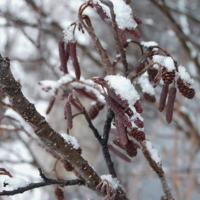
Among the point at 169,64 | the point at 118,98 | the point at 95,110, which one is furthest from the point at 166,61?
the point at 95,110

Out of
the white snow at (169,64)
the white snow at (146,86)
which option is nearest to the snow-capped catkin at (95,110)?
the white snow at (146,86)

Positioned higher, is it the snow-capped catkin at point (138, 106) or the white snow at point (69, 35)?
the white snow at point (69, 35)

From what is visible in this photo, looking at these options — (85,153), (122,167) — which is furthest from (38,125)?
(85,153)

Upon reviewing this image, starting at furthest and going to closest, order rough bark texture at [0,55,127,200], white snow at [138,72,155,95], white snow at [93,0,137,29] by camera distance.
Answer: white snow at [138,72,155,95]
white snow at [93,0,137,29]
rough bark texture at [0,55,127,200]

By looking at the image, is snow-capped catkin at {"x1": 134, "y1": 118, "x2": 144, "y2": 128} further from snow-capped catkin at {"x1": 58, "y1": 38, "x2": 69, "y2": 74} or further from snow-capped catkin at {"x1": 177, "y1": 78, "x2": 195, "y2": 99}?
snow-capped catkin at {"x1": 58, "y1": 38, "x2": 69, "y2": 74}

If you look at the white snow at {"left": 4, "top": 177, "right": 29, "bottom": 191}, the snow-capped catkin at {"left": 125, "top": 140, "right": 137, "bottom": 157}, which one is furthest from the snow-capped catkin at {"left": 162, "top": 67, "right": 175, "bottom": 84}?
the white snow at {"left": 4, "top": 177, "right": 29, "bottom": 191}

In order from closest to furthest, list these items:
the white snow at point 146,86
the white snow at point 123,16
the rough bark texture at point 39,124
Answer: the rough bark texture at point 39,124 → the white snow at point 123,16 → the white snow at point 146,86

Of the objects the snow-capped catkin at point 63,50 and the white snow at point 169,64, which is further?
the snow-capped catkin at point 63,50

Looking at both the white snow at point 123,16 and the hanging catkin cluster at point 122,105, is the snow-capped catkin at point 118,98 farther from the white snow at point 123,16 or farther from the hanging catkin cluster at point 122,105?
the white snow at point 123,16
